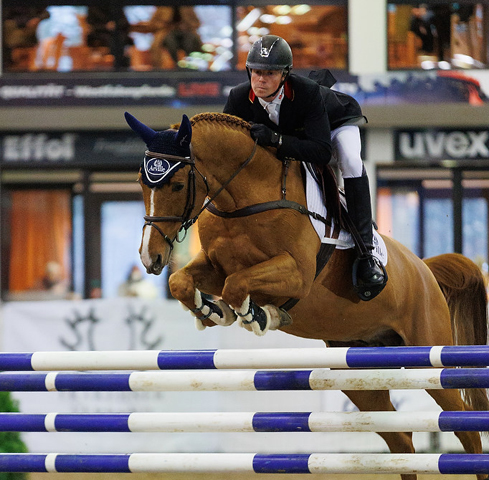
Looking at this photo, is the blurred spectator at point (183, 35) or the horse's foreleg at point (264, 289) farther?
the blurred spectator at point (183, 35)

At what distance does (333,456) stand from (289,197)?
3.58 feet

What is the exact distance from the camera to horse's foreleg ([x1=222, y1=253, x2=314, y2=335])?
9.59ft

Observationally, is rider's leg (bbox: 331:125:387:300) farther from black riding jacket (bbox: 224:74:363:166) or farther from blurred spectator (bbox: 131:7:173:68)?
blurred spectator (bbox: 131:7:173:68)

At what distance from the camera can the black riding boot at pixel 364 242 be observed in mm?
3355

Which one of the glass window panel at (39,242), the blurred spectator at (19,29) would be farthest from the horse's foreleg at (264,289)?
the blurred spectator at (19,29)

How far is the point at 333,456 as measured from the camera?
298 centimetres

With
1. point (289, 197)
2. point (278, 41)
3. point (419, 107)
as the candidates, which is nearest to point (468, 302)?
point (289, 197)

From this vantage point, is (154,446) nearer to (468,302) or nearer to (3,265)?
(468,302)

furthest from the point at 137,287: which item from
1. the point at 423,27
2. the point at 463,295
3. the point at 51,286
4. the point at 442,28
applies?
the point at 463,295

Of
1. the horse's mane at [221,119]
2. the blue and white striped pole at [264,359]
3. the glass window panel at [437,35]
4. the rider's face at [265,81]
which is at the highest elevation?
the glass window panel at [437,35]

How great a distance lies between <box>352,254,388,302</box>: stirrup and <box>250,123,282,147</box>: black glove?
668 mm

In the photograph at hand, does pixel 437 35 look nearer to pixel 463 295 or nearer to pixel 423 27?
pixel 423 27

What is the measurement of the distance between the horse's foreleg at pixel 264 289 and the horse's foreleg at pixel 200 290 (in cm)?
15

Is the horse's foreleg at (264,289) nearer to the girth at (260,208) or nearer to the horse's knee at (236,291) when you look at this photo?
the horse's knee at (236,291)
